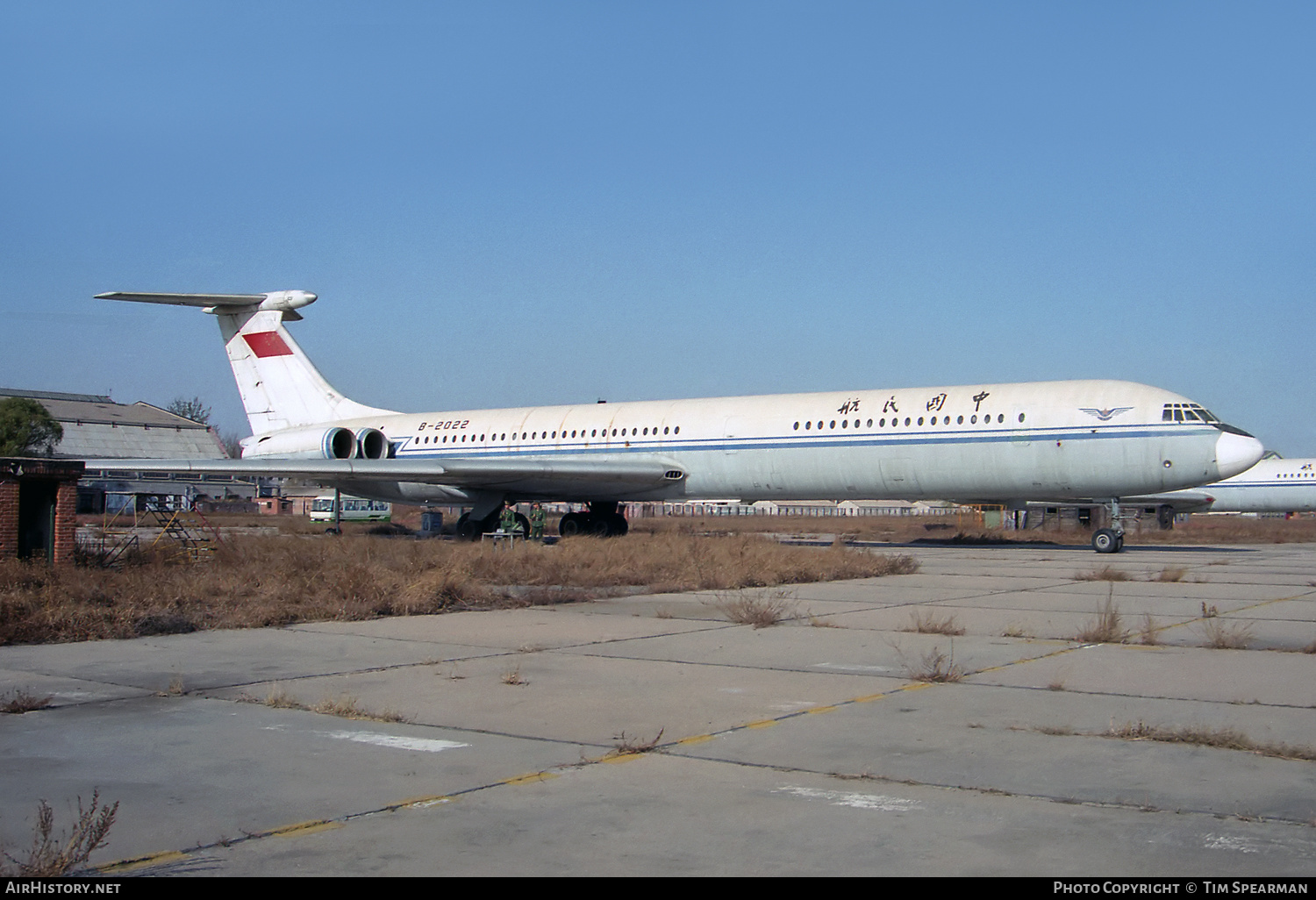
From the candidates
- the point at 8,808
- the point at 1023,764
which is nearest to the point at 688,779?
the point at 1023,764

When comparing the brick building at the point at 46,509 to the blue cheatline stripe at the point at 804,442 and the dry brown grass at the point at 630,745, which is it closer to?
the dry brown grass at the point at 630,745

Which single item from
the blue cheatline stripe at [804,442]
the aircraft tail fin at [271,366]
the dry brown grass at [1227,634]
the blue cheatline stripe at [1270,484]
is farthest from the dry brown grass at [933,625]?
the blue cheatline stripe at [1270,484]

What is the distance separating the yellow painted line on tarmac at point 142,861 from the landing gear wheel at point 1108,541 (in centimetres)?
2440

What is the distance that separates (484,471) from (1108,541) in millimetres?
14750

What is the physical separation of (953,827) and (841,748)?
1526mm

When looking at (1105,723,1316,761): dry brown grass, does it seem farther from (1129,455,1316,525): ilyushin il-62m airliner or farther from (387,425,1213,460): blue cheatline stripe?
(1129,455,1316,525): ilyushin il-62m airliner

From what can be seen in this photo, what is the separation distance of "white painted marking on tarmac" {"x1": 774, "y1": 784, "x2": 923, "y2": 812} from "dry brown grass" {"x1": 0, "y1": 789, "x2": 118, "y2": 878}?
286cm

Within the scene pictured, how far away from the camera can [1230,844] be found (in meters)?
4.52

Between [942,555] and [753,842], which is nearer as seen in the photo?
[753,842]

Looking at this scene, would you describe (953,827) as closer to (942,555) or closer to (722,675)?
(722,675)

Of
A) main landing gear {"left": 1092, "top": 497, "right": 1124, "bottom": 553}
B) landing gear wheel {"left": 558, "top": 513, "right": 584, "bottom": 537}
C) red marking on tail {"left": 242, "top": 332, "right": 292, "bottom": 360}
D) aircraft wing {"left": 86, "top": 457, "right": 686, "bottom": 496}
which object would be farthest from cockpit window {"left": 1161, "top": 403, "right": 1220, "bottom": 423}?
red marking on tail {"left": 242, "top": 332, "right": 292, "bottom": 360}

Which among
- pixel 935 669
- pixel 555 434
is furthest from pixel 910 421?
pixel 935 669

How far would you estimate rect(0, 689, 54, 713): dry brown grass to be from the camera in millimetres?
7113

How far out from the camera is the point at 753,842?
456cm
